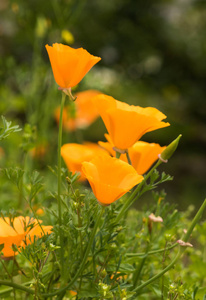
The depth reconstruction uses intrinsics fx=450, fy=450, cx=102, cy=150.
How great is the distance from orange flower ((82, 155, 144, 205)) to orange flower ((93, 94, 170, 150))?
0.05m

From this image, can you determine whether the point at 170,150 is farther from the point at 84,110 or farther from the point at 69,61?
the point at 84,110

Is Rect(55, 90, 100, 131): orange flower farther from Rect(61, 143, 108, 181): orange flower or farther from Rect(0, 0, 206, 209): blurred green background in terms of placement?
Rect(0, 0, 206, 209): blurred green background

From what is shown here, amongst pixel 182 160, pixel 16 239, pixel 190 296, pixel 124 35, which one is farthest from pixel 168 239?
pixel 182 160

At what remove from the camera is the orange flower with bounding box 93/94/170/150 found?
498 millimetres

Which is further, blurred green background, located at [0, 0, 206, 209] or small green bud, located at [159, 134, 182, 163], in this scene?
blurred green background, located at [0, 0, 206, 209]

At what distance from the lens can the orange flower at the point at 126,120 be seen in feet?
1.63

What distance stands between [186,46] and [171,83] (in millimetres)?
355

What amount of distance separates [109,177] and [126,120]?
7 cm

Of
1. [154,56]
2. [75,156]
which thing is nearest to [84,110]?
[75,156]

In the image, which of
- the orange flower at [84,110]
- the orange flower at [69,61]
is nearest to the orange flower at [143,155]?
the orange flower at [69,61]

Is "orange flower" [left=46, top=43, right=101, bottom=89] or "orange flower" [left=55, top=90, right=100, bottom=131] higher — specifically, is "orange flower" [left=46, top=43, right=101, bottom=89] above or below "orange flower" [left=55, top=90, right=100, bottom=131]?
above

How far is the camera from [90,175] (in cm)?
45

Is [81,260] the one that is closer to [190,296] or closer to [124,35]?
[190,296]

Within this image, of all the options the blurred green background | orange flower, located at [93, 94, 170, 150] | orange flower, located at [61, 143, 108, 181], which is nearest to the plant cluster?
orange flower, located at [93, 94, 170, 150]
